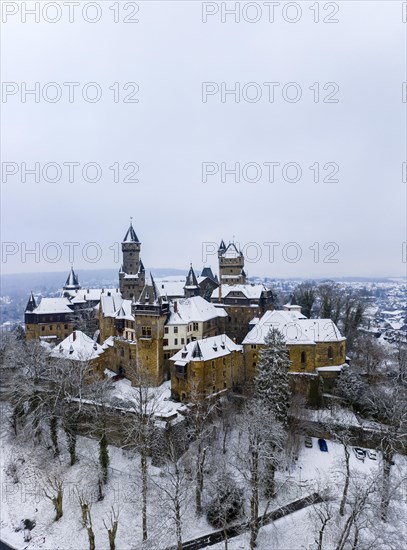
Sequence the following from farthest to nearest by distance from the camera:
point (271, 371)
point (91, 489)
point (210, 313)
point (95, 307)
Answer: point (95, 307) → point (210, 313) → point (271, 371) → point (91, 489)

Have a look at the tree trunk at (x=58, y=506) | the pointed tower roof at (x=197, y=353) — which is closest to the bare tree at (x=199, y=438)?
the pointed tower roof at (x=197, y=353)

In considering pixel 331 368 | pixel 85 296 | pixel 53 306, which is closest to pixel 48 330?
pixel 53 306

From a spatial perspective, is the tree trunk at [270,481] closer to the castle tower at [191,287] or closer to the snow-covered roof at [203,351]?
the snow-covered roof at [203,351]

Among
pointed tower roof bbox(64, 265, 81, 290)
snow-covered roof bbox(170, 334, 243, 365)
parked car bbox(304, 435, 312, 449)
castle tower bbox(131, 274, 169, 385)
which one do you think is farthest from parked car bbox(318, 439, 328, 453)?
pointed tower roof bbox(64, 265, 81, 290)

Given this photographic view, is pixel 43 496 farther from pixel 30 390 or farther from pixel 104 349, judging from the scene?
pixel 104 349

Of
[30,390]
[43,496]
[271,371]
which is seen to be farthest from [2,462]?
[271,371]

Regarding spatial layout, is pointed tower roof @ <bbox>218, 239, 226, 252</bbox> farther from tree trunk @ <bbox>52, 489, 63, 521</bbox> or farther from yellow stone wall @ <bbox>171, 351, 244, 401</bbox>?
tree trunk @ <bbox>52, 489, 63, 521</bbox>
